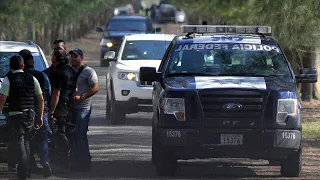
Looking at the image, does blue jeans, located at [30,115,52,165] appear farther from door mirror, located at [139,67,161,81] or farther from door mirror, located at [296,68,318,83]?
door mirror, located at [296,68,318,83]

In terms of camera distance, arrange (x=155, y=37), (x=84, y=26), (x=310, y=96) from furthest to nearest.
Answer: (x=84, y=26)
(x=310, y=96)
(x=155, y=37)

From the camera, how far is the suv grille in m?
11.9

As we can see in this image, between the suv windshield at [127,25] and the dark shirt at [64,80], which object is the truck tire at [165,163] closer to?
the dark shirt at [64,80]

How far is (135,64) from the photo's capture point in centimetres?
1970

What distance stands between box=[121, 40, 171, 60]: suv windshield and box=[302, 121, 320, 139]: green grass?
10.5 feet

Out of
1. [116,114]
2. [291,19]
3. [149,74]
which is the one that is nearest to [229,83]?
[149,74]

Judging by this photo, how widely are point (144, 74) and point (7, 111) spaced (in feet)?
5.95

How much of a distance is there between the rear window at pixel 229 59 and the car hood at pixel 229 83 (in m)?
0.30

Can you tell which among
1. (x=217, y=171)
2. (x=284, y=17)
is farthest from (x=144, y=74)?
(x=284, y=17)

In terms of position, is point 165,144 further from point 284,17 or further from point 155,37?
point 155,37

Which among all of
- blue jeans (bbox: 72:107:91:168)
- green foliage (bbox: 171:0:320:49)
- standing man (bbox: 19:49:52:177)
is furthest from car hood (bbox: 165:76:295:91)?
green foliage (bbox: 171:0:320:49)

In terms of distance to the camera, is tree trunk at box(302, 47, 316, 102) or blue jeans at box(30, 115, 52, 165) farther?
tree trunk at box(302, 47, 316, 102)

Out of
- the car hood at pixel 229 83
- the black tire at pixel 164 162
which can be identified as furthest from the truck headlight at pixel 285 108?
the black tire at pixel 164 162

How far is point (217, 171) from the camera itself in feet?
43.0
